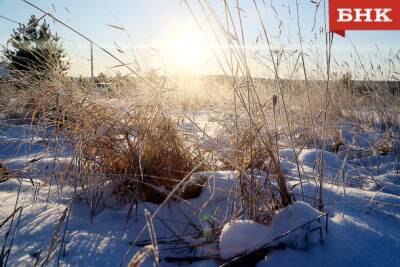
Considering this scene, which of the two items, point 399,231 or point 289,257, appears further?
point 399,231

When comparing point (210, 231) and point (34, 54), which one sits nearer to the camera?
point (210, 231)

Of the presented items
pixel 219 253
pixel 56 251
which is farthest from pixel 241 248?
pixel 56 251

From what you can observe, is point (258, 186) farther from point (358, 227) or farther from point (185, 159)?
point (185, 159)

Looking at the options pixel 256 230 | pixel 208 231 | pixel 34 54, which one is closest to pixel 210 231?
pixel 208 231

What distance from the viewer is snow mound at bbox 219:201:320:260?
0.83 metres

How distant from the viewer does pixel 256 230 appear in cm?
87

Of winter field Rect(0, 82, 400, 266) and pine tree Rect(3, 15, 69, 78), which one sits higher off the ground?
pine tree Rect(3, 15, 69, 78)

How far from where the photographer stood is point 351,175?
1.66 metres

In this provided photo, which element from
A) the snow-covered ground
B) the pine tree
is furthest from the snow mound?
the pine tree

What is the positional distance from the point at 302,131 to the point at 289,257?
1993 millimetres

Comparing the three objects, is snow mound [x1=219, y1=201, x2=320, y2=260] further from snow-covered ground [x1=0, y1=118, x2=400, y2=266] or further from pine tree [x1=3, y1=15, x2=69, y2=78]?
pine tree [x1=3, y1=15, x2=69, y2=78]

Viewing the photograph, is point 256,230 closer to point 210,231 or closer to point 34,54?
point 210,231

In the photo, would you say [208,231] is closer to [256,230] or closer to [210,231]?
[210,231]

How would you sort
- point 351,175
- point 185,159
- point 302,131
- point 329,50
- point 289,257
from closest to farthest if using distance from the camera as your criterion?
point 289,257 → point 329,50 → point 185,159 → point 351,175 → point 302,131
